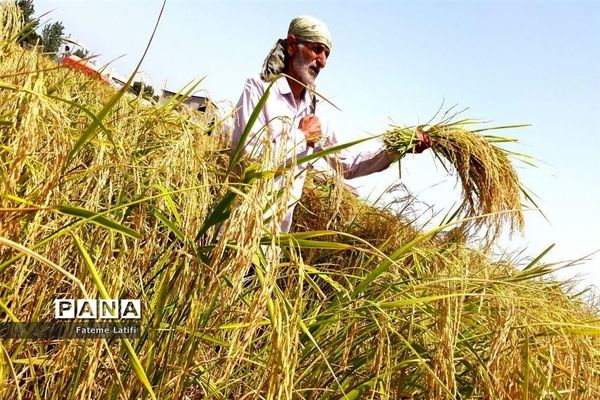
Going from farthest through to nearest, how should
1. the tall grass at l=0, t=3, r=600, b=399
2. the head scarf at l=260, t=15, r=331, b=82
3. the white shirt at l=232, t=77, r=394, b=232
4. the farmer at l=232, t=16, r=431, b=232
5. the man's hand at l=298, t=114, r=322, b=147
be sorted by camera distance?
the head scarf at l=260, t=15, r=331, b=82, the farmer at l=232, t=16, r=431, b=232, the white shirt at l=232, t=77, r=394, b=232, the man's hand at l=298, t=114, r=322, b=147, the tall grass at l=0, t=3, r=600, b=399

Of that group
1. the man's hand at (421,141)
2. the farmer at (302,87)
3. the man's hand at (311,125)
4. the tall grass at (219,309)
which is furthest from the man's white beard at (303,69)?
the tall grass at (219,309)

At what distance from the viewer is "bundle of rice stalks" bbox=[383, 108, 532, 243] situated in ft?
7.25

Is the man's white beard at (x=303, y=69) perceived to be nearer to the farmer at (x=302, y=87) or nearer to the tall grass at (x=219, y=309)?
the farmer at (x=302, y=87)

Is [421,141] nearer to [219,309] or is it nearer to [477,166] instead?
[477,166]

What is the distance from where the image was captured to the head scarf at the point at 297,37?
2521mm

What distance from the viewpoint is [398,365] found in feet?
3.85

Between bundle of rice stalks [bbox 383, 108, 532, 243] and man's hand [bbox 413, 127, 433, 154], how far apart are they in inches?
0.5

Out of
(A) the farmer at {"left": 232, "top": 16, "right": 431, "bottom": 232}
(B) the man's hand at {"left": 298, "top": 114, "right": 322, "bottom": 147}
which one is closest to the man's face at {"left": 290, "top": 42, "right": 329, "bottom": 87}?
(A) the farmer at {"left": 232, "top": 16, "right": 431, "bottom": 232}

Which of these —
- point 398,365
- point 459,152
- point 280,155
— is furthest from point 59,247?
point 459,152

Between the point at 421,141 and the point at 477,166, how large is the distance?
0.25m

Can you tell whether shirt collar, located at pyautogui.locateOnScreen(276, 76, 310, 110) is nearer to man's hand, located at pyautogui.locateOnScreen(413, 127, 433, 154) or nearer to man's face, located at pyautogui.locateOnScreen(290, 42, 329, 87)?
man's face, located at pyautogui.locateOnScreen(290, 42, 329, 87)

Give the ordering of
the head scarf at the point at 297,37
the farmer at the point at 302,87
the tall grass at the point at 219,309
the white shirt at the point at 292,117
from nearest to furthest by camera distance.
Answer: the tall grass at the point at 219,309 → the white shirt at the point at 292,117 → the farmer at the point at 302,87 → the head scarf at the point at 297,37

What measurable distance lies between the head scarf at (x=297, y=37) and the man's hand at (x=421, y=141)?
572 mm

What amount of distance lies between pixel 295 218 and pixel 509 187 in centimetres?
117
